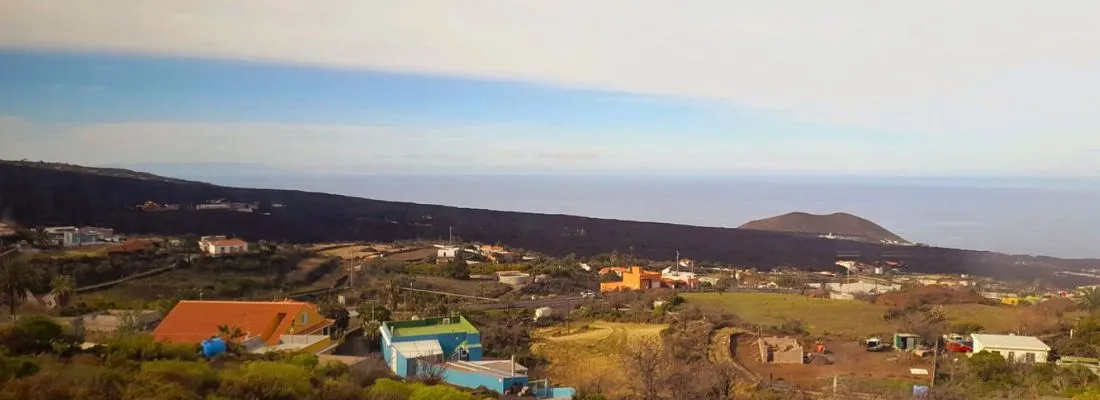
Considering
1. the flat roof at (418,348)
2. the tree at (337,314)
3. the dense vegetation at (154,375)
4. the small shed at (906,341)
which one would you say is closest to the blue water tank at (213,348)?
the dense vegetation at (154,375)

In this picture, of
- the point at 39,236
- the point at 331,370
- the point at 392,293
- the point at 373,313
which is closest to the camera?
the point at 331,370

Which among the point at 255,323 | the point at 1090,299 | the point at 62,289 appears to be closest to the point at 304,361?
the point at 255,323

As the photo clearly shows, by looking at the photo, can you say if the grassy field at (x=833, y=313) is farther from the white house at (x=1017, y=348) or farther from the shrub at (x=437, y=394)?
the shrub at (x=437, y=394)

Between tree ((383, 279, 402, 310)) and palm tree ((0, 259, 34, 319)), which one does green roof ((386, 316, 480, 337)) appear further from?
palm tree ((0, 259, 34, 319))

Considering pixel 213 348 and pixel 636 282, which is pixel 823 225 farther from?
pixel 213 348

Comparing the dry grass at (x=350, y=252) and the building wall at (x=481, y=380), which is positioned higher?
the dry grass at (x=350, y=252)

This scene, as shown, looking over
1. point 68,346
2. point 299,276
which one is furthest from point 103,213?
point 68,346

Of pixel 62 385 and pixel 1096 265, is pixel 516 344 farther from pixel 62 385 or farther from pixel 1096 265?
pixel 1096 265
